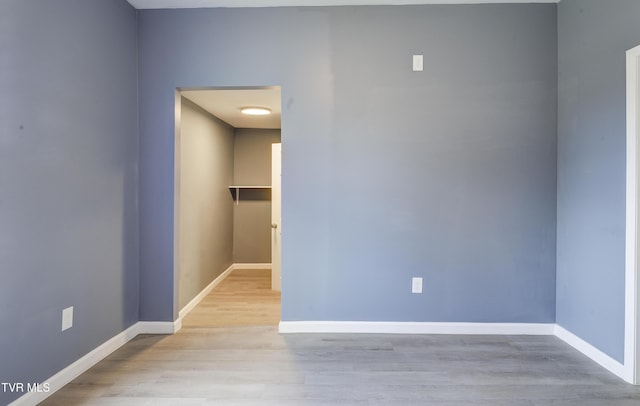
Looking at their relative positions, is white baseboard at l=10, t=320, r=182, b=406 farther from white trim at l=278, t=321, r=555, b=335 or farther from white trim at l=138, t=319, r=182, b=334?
white trim at l=278, t=321, r=555, b=335

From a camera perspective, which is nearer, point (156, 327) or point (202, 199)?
point (156, 327)

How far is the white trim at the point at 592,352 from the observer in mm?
2352

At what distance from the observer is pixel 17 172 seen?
74.7 inches

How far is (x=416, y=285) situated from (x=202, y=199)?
104 inches

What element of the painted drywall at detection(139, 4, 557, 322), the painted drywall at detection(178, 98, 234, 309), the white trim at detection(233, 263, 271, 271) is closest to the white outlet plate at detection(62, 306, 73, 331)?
the painted drywall at detection(139, 4, 557, 322)

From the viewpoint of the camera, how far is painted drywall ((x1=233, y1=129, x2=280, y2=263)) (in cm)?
599

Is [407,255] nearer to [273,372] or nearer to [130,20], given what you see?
[273,372]

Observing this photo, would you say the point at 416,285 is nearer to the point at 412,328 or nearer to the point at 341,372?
the point at 412,328

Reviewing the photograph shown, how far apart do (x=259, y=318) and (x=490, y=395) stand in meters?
2.04

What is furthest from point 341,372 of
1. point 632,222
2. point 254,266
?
point 254,266

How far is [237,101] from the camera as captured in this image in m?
4.09

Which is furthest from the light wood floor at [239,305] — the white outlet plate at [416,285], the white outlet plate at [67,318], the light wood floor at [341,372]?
the white outlet plate at [416,285]

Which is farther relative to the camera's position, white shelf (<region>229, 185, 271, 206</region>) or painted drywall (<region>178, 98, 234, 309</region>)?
Result: white shelf (<region>229, 185, 271, 206</region>)

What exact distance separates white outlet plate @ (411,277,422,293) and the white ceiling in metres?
1.92
